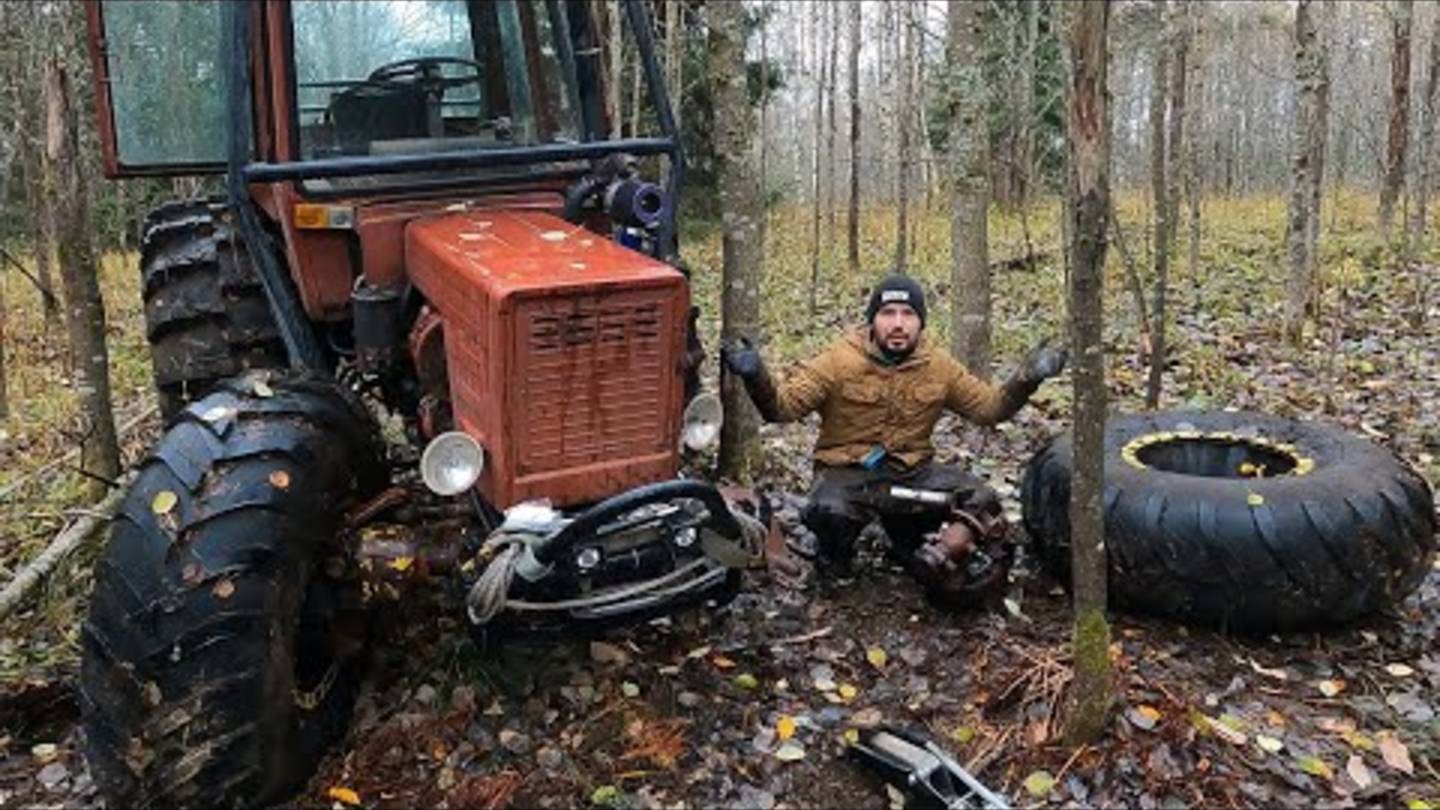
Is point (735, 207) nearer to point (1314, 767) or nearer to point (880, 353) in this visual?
point (880, 353)

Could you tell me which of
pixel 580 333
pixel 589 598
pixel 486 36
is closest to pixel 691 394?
pixel 580 333

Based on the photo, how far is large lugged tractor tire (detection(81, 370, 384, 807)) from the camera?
3117 mm

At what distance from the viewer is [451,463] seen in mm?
3523

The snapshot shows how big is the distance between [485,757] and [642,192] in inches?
75.1

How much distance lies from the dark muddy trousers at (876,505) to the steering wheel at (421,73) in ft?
6.88

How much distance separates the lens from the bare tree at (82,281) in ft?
17.3

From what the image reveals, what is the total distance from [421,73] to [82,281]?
1927 mm

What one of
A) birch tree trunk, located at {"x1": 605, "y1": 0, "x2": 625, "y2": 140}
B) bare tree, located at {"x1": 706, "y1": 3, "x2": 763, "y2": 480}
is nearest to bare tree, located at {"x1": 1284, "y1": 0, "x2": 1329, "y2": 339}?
birch tree trunk, located at {"x1": 605, "y1": 0, "x2": 625, "y2": 140}

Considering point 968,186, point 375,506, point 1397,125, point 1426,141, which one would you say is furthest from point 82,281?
point 1397,125

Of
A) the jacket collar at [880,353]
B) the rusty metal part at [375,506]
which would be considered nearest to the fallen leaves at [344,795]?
the rusty metal part at [375,506]

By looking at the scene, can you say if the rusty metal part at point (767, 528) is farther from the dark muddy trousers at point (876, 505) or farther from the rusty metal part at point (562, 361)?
the dark muddy trousers at point (876, 505)

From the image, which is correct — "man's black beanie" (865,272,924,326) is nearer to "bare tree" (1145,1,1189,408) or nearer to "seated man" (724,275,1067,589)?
"seated man" (724,275,1067,589)

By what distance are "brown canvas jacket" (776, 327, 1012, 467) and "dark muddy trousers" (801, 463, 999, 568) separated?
82 mm

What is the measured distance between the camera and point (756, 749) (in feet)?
12.1
